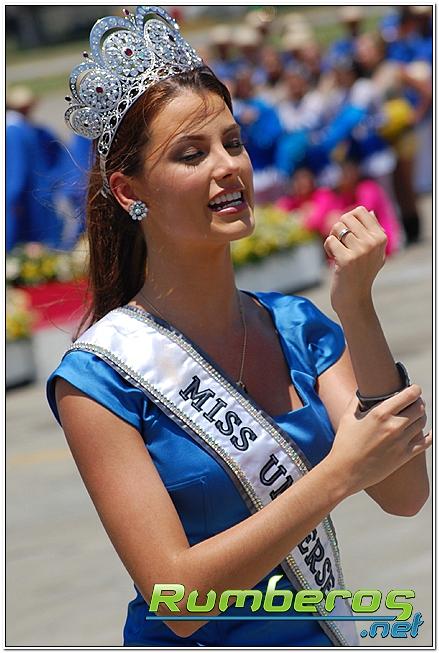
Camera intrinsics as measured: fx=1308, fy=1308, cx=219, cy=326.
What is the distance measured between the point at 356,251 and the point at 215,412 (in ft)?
1.50

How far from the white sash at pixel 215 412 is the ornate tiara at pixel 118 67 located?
31 cm

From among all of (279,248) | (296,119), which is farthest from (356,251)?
(296,119)

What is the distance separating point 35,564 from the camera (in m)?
5.64

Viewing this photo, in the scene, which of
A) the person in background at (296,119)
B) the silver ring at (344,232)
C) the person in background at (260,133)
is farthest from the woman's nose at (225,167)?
the person in background at (260,133)

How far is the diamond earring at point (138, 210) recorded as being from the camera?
2.37 metres

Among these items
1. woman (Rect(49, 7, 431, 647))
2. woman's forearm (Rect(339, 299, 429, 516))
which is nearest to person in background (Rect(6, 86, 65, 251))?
woman (Rect(49, 7, 431, 647))

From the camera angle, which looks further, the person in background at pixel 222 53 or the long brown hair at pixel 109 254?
the person in background at pixel 222 53

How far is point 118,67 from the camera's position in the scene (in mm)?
2432

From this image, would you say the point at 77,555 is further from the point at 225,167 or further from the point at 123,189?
the point at 225,167

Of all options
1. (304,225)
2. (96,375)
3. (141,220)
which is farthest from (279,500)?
(304,225)

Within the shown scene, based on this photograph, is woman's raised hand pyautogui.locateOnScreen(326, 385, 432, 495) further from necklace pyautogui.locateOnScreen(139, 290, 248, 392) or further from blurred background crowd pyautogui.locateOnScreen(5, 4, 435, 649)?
blurred background crowd pyautogui.locateOnScreen(5, 4, 435, 649)

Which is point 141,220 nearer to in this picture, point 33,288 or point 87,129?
point 87,129

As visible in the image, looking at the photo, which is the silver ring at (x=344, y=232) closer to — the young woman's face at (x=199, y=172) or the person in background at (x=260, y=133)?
the young woman's face at (x=199, y=172)

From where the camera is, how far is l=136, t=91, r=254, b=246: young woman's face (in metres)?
2.23
